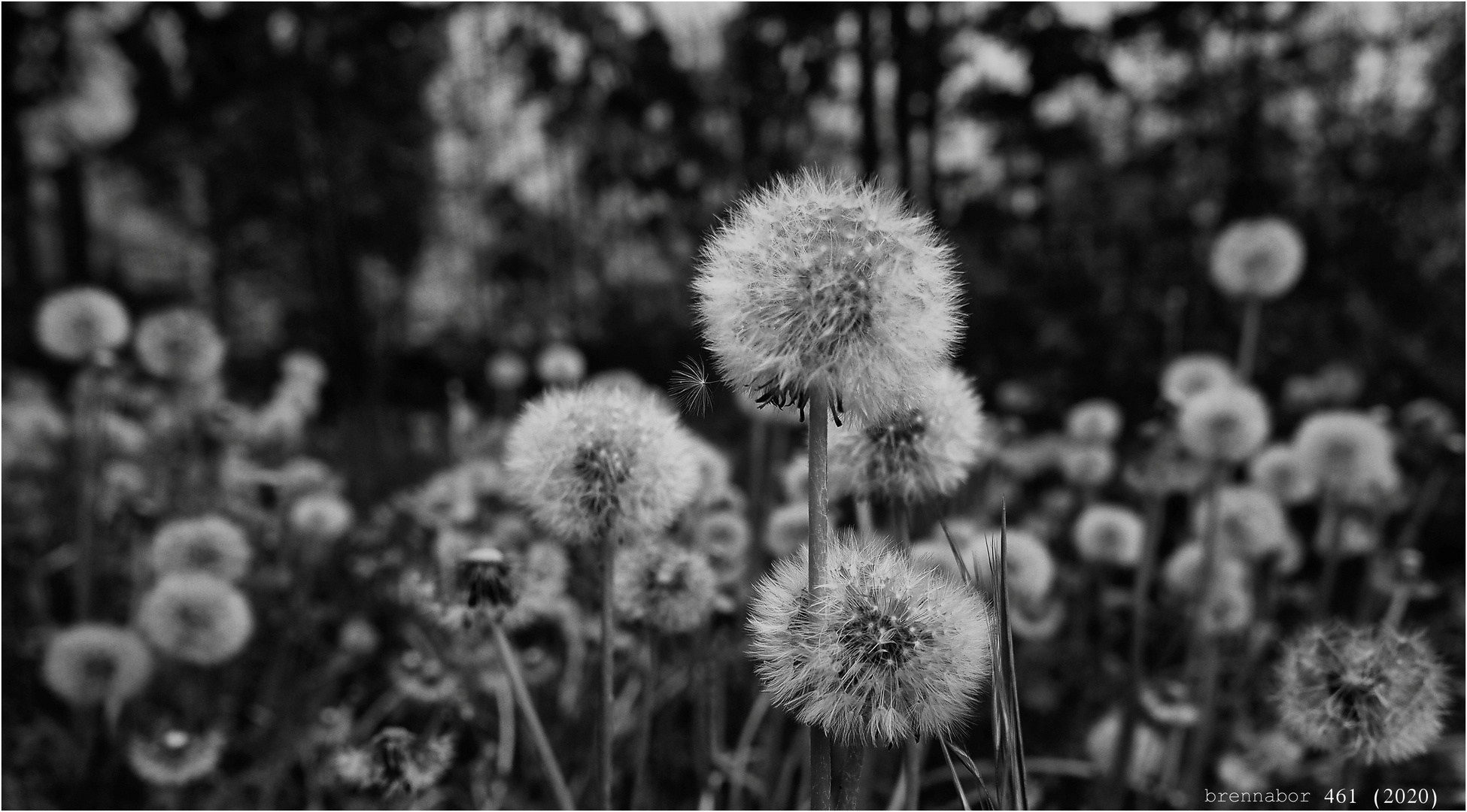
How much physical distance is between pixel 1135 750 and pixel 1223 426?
95cm

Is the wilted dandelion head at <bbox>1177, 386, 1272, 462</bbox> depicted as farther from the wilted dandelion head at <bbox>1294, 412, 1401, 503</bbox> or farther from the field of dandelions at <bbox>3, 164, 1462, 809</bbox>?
the wilted dandelion head at <bbox>1294, 412, 1401, 503</bbox>

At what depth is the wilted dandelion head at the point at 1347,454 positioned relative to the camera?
282 cm

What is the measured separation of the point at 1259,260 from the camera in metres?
3.65

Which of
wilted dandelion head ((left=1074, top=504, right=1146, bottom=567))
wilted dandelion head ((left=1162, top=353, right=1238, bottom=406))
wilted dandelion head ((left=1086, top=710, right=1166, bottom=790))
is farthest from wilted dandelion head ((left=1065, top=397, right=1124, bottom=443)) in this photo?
wilted dandelion head ((left=1086, top=710, right=1166, bottom=790))

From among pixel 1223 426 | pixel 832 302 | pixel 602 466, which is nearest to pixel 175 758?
pixel 602 466

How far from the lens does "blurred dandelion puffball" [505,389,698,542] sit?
1.37 m

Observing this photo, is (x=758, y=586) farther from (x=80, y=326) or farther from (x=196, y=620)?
(x=80, y=326)

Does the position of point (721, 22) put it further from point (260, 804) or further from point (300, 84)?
point (260, 804)

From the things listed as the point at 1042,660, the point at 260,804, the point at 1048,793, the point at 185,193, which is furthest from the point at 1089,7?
the point at 185,193

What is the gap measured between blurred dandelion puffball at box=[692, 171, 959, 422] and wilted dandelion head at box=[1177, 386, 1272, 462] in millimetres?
1901

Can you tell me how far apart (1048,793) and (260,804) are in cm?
206

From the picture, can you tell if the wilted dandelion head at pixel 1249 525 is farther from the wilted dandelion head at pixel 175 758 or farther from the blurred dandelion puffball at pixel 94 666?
the blurred dandelion puffball at pixel 94 666

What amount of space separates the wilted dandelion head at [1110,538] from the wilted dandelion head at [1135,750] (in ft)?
1.57

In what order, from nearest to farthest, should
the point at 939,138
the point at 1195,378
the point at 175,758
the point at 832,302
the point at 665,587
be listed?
the point at 832,302 < the point at 665,587 < the point at 175,758 < the point at 1195,378 < the point at 939,138
